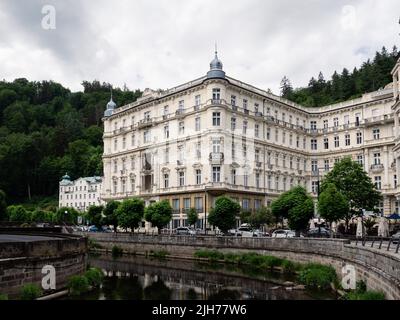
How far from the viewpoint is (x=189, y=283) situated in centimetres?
3306

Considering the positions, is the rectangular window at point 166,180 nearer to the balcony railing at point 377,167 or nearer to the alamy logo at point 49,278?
the balcony railing at point 377,167

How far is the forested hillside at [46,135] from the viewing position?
122125 mm

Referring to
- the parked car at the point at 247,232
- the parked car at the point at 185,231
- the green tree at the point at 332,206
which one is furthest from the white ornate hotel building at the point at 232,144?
the green tree at the point at 332,206

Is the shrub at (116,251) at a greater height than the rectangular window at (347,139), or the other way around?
the rectangular window at (347,139)

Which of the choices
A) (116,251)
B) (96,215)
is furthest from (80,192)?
(116,251)

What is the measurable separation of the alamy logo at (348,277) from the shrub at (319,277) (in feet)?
5.68

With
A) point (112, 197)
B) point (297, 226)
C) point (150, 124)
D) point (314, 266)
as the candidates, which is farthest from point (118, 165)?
point (314, 266)

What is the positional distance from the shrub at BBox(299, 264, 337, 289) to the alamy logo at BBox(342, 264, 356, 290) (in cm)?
173

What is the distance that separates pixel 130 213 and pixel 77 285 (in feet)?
102

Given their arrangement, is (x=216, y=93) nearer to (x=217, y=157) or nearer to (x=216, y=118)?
(x=216, y=118)

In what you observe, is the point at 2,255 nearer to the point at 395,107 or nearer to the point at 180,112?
the point at 395,107

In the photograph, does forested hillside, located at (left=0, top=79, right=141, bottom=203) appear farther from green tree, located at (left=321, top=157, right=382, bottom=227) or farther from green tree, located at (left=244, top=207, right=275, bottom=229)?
green tree, located at (left=321, top=157, right=382, bottom=227)

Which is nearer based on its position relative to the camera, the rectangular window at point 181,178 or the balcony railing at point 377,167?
the rectangular window at point 181,178

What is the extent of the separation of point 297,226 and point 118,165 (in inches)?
1597
